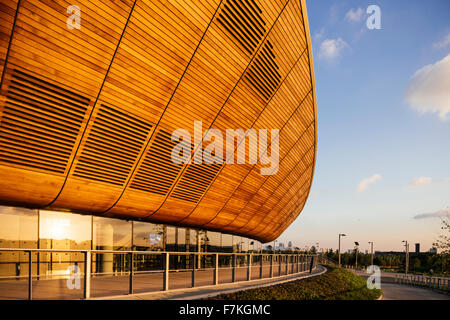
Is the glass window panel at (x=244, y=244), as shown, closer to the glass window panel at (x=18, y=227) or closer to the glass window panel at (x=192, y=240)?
the glass window panel at (x=192, y=240)

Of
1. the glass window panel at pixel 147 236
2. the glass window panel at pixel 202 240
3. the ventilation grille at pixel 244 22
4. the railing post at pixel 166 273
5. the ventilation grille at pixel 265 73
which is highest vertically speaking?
the ventilation grille at pixel 244 22

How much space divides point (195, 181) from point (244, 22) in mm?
6872

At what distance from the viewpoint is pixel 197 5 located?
354 inches

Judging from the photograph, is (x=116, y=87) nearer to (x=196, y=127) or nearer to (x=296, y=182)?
(x=196, y=127)

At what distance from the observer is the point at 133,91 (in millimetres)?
9656

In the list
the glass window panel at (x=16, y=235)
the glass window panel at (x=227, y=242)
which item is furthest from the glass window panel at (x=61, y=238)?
the glass window panel at (x=227, y=242)

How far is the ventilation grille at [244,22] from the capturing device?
977 centimetres

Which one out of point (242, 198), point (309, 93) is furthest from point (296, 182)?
point (309, 93)

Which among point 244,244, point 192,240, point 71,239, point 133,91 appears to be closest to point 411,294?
point 244,244

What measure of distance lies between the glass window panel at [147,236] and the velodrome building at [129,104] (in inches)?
2.1

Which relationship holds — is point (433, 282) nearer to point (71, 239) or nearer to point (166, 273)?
point (166, 273)

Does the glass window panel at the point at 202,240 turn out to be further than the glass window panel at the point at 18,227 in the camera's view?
Yes

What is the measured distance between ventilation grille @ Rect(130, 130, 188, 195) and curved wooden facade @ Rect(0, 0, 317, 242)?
49mm
